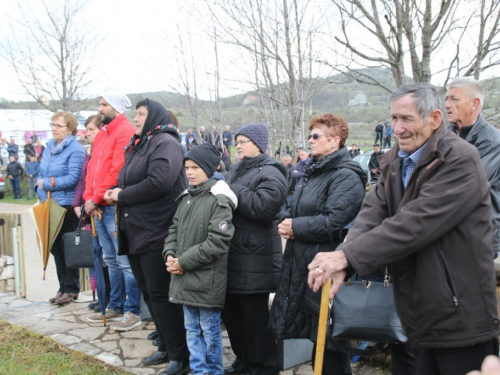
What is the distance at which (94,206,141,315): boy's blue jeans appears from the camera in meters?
4.93

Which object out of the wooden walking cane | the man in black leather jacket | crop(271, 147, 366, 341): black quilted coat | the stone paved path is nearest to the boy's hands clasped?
crop(271, 147, 366, 341): black quilted coat

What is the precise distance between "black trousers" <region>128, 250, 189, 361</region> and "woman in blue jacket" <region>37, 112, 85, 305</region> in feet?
6.92

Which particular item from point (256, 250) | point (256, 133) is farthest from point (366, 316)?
point (256, 133)

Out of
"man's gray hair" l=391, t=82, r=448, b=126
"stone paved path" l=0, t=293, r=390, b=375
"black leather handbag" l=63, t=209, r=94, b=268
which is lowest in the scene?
"stone paved path" l=0, t=293, r=390, b=375

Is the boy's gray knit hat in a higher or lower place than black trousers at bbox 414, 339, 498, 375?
higher

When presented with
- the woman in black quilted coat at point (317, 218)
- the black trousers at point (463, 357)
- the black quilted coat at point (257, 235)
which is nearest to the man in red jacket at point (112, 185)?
the black quilted coat at point (257, 235)

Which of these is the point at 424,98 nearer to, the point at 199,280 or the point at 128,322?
the point at 199,280

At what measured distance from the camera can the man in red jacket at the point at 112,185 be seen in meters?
4.85

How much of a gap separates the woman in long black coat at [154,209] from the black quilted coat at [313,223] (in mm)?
1039

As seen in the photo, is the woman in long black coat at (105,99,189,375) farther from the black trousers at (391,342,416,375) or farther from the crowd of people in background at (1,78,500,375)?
the black trousers at (391,342,416,375)

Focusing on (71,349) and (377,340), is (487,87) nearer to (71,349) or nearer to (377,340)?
(377,340)

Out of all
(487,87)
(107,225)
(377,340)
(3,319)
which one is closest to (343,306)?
(377,340)

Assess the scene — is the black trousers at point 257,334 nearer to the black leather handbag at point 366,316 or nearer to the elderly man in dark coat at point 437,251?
the black leather handbag at point 366,316

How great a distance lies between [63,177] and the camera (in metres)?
5.82
